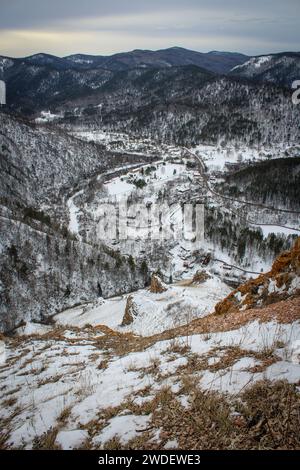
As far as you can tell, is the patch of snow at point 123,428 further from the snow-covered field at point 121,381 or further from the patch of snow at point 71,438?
the patch of snow at point 71,438

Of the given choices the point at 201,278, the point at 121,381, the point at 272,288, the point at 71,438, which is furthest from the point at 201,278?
the point at 71,438

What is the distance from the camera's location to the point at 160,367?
8578 mm

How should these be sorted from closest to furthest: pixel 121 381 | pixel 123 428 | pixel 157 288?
1. pixel 123 428
2. pixel 121 381
3. pixel 157 288

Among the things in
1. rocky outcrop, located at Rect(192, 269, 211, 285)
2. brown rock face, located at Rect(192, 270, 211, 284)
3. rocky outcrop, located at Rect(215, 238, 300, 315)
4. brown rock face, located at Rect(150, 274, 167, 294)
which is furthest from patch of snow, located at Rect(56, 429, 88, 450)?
brown rock face, located at Rect(192, 270, 211, 284)

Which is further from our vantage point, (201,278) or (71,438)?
(201,278)

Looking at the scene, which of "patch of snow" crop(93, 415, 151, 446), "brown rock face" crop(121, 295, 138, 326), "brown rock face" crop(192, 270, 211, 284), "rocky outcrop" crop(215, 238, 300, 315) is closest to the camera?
"patch of snow" crop(93, 415, 151, 446)

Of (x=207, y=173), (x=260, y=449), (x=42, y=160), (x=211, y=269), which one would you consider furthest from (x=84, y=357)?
(x=207, y=173)

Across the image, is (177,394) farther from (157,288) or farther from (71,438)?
(157,288)

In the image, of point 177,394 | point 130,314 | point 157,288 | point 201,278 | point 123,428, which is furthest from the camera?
point 201,278

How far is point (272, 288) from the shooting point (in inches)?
555

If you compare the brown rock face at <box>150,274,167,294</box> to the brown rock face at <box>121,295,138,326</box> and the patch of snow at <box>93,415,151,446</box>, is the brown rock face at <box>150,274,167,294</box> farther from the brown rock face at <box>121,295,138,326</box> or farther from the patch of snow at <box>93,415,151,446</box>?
the patch of snow at <box>93,415,151,446</box>

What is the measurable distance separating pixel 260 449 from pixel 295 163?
184 m

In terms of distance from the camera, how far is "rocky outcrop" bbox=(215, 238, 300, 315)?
42.8 feet

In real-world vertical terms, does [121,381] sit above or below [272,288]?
below
